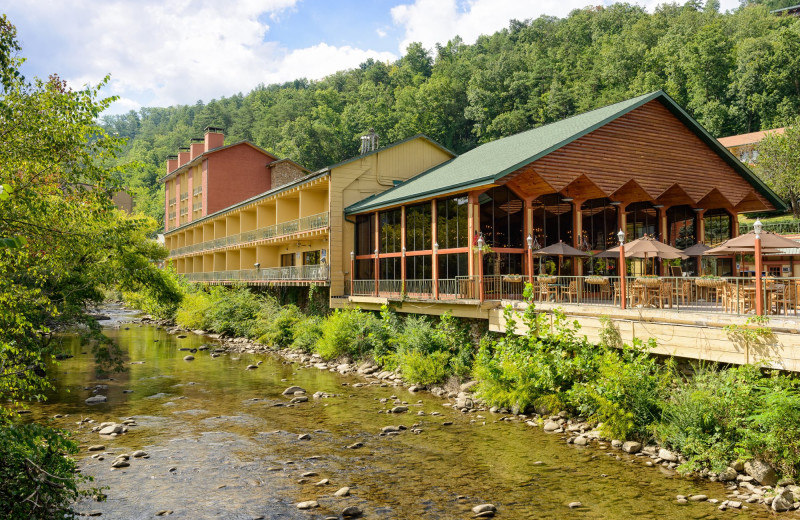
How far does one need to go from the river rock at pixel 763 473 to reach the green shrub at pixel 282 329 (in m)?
22.2

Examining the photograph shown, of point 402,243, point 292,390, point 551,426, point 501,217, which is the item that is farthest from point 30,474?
point 402,243

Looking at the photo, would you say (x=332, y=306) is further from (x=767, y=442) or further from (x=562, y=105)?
(x=562, y=105)

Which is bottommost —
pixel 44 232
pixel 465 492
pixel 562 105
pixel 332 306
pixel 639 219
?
pixel 465 492

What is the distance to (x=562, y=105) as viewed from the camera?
65312 millimetres

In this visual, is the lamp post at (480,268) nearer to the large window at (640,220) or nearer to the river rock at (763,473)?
the large window at (640,220)

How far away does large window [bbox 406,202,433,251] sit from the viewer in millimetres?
22734

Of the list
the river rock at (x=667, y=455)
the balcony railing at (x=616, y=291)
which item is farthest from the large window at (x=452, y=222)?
the river rock at (x=667, y=455)

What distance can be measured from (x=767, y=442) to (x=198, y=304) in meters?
34.5

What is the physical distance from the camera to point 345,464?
11430mm

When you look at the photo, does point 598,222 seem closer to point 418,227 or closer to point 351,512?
point 418,227

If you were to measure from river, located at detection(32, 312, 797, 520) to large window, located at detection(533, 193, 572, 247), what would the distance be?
8.26m

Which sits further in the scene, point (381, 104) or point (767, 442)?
point (381, 104)

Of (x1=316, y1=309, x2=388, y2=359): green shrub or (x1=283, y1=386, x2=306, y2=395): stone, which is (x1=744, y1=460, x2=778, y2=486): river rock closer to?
(x1=283, y1=386, x2=306, y2=395): stone

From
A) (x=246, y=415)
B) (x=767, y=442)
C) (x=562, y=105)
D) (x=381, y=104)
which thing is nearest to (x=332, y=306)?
(x=246, y=415)
